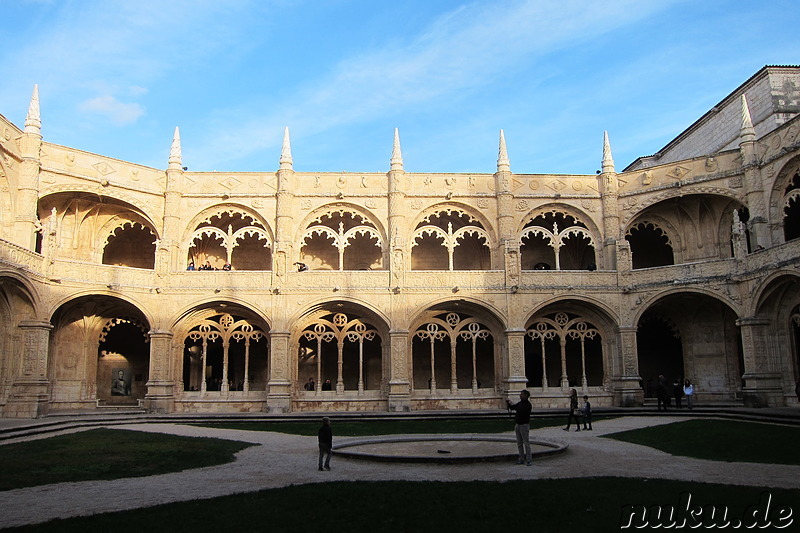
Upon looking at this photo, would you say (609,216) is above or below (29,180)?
below

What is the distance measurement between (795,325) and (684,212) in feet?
24.6

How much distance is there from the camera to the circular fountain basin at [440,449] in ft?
44.2

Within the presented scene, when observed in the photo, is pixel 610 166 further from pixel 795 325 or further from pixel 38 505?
pixel 38 505

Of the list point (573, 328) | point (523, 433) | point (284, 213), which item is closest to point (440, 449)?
point (523, 433)

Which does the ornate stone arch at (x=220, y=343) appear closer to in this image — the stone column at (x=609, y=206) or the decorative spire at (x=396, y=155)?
the decorative spire at (x=396, y=155)

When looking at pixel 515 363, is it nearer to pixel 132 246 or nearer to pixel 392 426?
pixel 392 426

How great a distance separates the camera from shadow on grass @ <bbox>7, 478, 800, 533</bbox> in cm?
848

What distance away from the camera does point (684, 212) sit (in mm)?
32062

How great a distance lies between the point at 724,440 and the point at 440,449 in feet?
24.7

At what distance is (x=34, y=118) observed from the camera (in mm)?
27375

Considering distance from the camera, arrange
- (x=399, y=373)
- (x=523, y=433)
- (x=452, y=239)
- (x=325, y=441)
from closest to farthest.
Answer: (x=325, y=441) → (x=523, y=433) → (x=399, y=373) → (x=452, y=239)

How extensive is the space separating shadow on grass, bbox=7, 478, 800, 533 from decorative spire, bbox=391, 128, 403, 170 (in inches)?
888

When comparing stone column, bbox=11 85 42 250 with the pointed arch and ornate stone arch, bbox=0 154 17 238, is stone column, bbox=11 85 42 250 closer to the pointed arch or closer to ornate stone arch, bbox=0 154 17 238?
ornate stone arch, bbox=0 154 17 238

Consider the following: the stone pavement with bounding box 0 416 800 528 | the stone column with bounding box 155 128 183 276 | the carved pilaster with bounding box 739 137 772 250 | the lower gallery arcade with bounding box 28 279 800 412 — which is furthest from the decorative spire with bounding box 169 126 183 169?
the carved pilaster with bounding box 739 137 772 250
